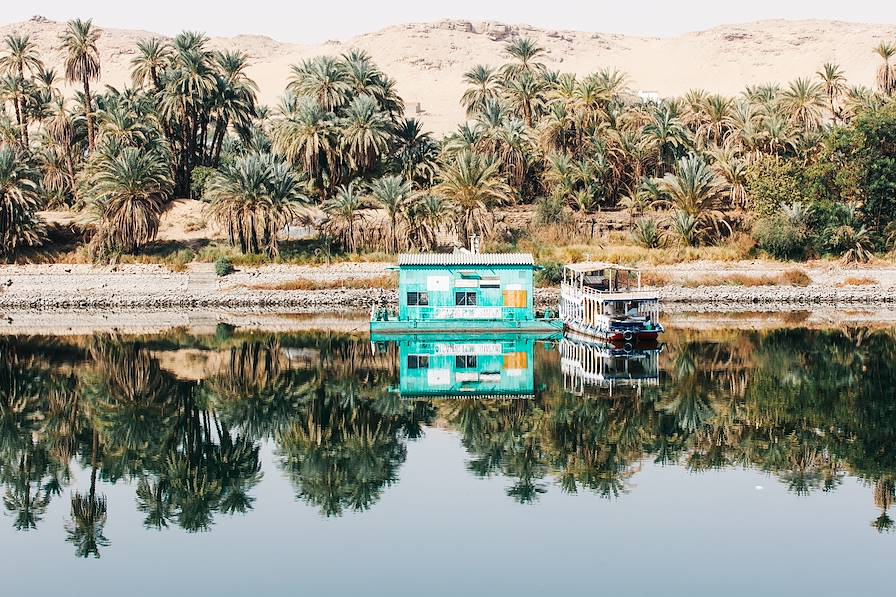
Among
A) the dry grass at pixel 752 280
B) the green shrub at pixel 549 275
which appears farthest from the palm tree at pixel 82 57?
the dry grass at pixel 752 280

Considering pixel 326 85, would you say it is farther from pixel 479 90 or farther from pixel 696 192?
pixel 696 192

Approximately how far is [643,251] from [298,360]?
29068 millimetres

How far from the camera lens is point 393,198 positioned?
62.9m

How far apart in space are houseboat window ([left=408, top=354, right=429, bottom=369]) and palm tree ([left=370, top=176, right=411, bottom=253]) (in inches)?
827

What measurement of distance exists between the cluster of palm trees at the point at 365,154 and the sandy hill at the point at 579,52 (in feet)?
194

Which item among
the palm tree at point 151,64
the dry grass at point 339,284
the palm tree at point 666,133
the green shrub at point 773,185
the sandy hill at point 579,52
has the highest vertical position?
the sandy hill at point 579,52

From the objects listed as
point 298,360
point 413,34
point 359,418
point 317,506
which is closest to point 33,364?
point 298,360

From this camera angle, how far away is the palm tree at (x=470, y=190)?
63.6 m

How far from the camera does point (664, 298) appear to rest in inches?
2391

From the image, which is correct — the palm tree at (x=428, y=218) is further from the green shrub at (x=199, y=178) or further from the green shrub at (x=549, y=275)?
the green shrub at (x=199, y=178)

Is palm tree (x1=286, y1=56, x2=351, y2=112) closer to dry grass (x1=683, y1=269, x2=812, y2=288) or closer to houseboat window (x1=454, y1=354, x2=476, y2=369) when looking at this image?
dry grass (x1=683, y1=269, x2=812, y2=288)

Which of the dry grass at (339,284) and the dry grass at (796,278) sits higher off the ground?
the dry grass at (339,284)

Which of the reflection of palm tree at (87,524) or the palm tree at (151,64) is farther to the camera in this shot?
the palm tree at (151,64)

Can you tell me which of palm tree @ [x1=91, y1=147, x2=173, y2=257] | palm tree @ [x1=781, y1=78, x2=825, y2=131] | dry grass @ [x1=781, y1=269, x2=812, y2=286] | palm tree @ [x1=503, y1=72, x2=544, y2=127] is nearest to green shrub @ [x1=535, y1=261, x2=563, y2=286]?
dry grass @ [x1=781, y1=269, x2=812, y2=286]
